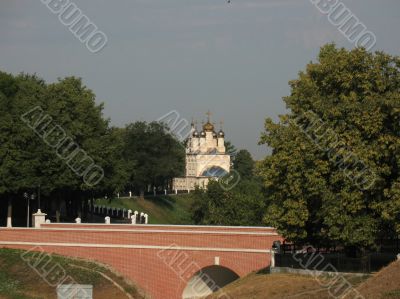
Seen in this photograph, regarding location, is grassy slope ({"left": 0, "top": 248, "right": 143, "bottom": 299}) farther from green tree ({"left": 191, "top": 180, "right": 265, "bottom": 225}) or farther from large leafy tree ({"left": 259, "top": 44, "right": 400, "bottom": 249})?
green tree ({"left": 191, "top": 180, "right": 265, "bottom": 225})

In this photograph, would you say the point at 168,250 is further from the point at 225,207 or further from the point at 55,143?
the point at 225,207

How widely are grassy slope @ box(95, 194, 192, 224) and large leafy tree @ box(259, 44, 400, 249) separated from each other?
48128 millimetres

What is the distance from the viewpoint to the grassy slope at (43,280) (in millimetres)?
49156

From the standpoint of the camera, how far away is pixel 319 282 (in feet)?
130

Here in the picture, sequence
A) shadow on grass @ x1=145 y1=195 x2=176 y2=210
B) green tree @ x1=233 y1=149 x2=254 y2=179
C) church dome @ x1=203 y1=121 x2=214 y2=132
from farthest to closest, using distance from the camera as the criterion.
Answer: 1. green tree @ x1=233 y1=149 x2=254 y2=179
2. church dome @ x1=203 y1=121 x2=214 y2=132
3. shadow on grass @ x1=145 y1=195 x2=176 y2=210

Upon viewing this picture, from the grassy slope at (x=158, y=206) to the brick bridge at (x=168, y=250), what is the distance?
124 feet

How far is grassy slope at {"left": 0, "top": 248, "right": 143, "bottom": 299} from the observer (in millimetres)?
49156

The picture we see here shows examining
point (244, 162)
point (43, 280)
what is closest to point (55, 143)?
point (43, 280)

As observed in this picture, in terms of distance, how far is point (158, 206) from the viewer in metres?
103

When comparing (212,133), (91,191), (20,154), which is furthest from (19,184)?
(212,133)

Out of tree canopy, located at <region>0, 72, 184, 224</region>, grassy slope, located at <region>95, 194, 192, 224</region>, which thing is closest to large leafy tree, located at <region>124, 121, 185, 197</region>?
grassy slope, located at <region>95, 194, 192, 224</region>

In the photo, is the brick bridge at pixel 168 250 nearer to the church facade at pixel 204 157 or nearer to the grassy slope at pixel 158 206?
the grassy slope at pixel 158 206

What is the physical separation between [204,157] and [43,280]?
88027mm

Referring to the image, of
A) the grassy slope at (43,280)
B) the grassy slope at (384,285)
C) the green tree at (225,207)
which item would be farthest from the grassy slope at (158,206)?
the grassy slope at (384,285)
